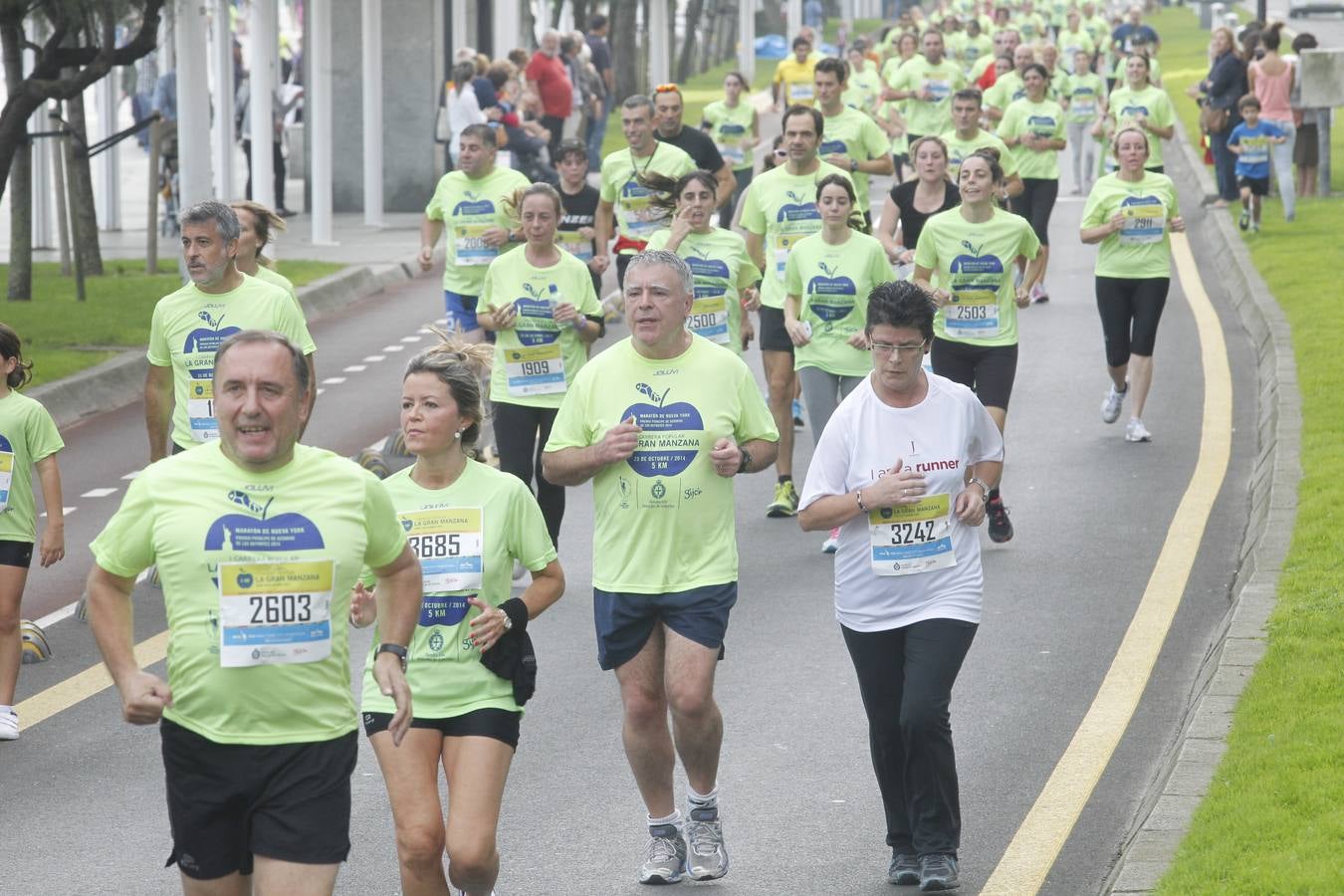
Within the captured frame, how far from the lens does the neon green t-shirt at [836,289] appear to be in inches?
459

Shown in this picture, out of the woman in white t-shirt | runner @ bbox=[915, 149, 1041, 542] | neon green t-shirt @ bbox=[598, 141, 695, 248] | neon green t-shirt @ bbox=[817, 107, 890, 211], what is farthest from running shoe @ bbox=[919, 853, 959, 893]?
neon green t-shirt @ bbox=[817, 107, 890, 211]

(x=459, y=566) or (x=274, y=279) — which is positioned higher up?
(x=274, y=279)

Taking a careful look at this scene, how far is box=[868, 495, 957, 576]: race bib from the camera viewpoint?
22.2 feet

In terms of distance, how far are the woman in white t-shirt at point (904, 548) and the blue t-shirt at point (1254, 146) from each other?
1883 centimetres

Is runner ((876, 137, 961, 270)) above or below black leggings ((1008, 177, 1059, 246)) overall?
above

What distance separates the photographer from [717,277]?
11.9m

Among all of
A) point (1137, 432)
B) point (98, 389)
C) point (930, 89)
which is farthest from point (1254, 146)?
point (98, 389)

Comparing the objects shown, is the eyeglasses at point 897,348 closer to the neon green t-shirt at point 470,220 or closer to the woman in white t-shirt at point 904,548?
the woman in white t-shirt at point 904,548

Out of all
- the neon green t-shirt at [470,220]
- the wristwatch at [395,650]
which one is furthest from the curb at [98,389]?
the wristwatch at [395,650]

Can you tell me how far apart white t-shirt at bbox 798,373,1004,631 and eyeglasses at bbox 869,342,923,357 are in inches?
6.5

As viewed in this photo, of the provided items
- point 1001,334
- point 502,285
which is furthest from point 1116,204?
point 502,285

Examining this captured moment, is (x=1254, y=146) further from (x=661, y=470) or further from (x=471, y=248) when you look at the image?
(x=661, y=470)

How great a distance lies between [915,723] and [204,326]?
13.1ft

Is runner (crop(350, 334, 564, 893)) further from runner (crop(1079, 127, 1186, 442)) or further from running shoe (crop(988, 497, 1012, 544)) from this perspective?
runner (crop(1079, 127, 1186, 442))
